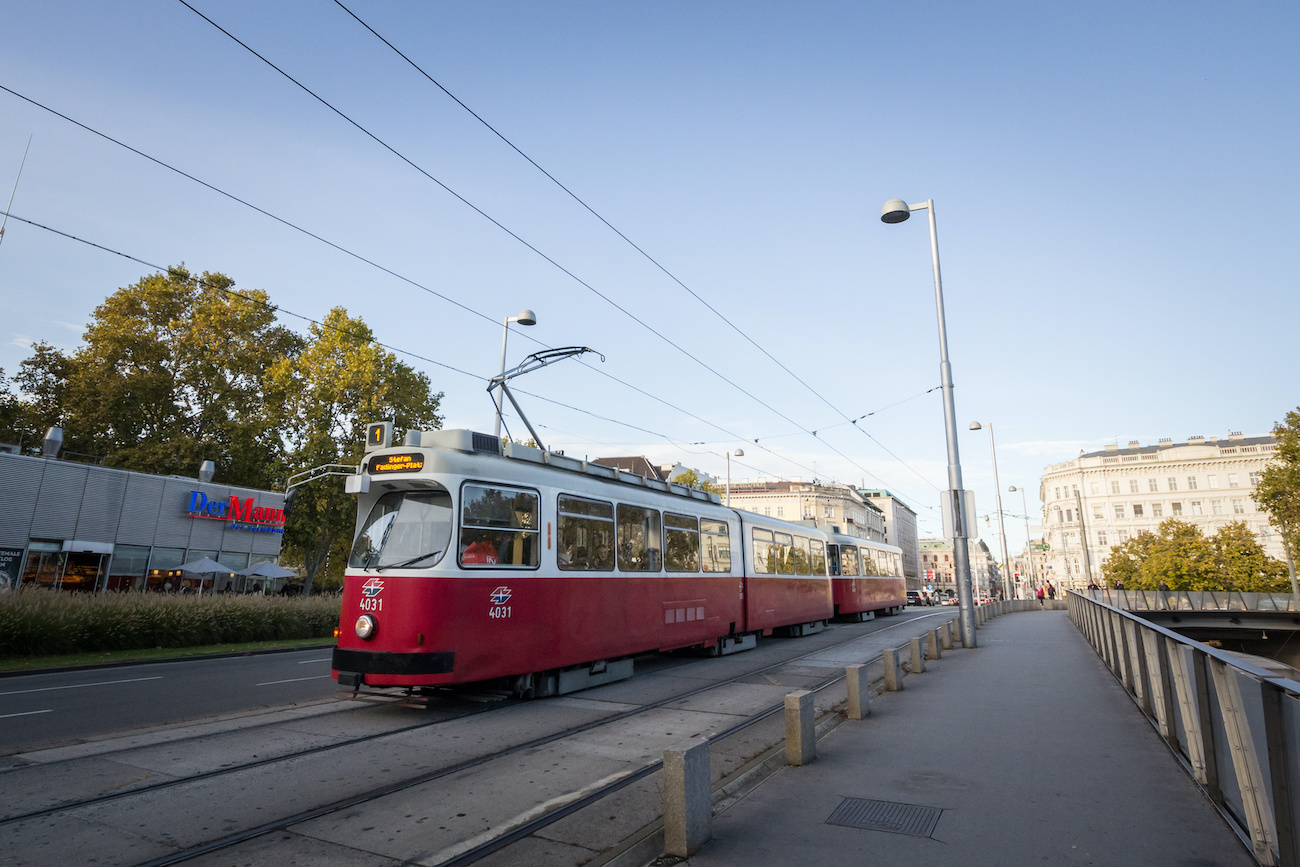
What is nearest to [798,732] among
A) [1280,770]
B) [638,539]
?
[1280,770]

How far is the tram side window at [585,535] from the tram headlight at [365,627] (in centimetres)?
263

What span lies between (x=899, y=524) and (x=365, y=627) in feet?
501

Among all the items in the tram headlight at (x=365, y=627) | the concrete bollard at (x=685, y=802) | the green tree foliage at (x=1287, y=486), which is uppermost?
the green tree foliage at (x=1287, y=486)

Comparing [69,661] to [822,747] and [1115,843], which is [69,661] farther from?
[1115,843]

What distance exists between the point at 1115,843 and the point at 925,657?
420 inches

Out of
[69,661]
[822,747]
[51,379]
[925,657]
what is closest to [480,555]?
[822,747]

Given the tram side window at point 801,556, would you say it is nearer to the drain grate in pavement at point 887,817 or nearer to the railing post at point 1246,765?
the drain grate in pavement at point 887,817

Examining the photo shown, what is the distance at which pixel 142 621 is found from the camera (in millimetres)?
17078

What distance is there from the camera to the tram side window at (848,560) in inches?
1011

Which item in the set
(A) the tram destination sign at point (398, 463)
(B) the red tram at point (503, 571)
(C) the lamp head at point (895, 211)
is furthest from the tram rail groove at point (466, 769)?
(C) the lamp head at point (895, 211)

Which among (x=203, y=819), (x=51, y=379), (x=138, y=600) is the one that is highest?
(x=51, y=379)

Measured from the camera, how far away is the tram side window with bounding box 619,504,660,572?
11.8 m

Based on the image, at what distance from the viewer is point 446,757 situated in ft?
22.6

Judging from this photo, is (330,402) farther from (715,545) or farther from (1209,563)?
(1209,563)
